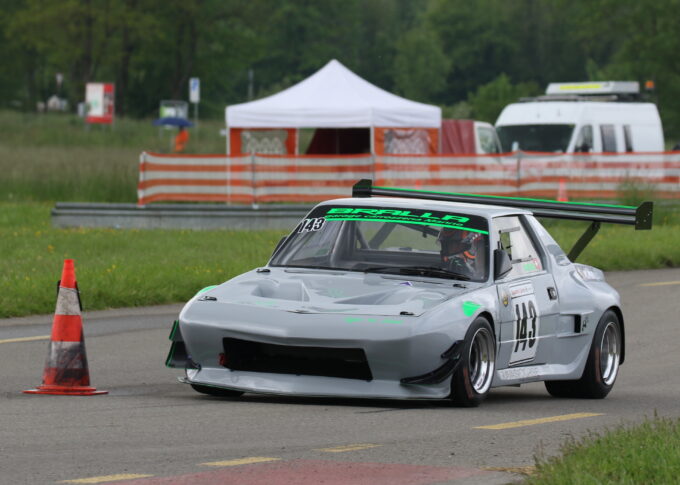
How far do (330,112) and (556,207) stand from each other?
74.0 ft

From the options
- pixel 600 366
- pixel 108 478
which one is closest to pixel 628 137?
pixel 600 366

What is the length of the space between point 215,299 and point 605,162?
73.2ft

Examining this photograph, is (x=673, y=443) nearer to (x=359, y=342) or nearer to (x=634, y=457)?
(x=634, y=457)

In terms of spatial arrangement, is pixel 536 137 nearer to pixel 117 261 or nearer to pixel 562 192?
pixel 562 192

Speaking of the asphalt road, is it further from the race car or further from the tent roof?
the tent roof

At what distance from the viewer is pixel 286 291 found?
9328 mm

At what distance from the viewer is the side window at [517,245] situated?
10148mm

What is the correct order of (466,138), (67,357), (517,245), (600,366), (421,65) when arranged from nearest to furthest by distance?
(67,357) → (517,245) → (600,366) → (466,138) → (421,65)

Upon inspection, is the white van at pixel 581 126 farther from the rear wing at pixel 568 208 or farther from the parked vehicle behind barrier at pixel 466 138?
the rear wing at pixel 568 208

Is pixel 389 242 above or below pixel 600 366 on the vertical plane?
above

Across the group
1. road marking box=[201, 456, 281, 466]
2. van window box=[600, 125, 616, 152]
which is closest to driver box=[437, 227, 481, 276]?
road marking box=[201, 456, 281, 466]

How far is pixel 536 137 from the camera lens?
117 feet

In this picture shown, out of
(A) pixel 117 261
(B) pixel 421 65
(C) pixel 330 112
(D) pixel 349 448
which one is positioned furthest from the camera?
(B) pixel 421 65

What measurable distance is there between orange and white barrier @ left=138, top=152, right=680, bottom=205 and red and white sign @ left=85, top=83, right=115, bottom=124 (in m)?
28.5
